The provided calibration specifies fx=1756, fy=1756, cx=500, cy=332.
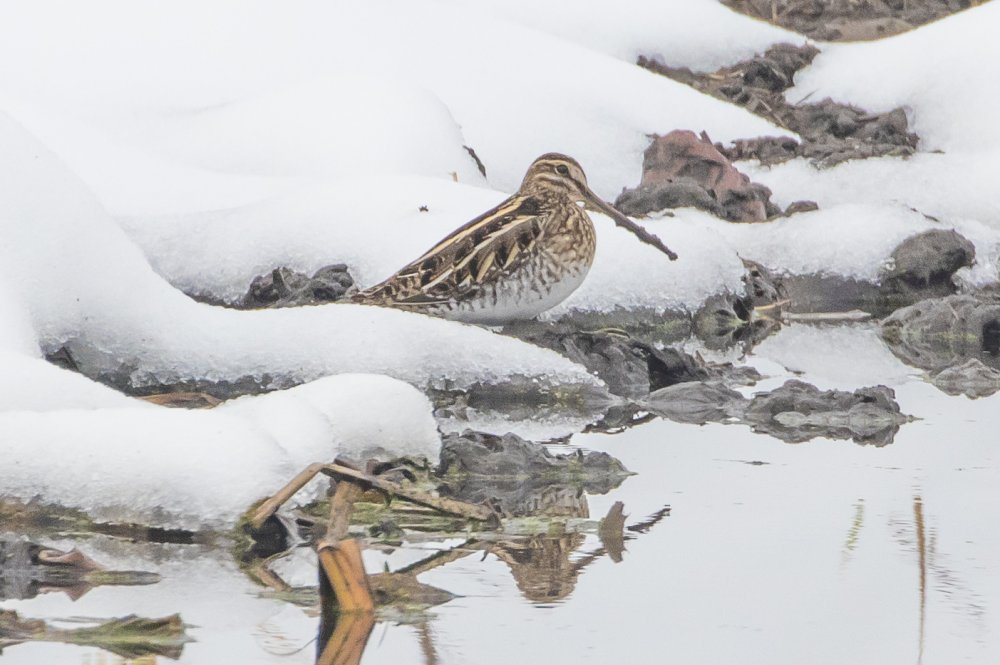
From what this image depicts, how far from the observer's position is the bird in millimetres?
5559

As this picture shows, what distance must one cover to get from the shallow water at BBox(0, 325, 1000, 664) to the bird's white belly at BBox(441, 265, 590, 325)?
1.36 m

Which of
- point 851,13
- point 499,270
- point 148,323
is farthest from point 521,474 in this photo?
point 851,13

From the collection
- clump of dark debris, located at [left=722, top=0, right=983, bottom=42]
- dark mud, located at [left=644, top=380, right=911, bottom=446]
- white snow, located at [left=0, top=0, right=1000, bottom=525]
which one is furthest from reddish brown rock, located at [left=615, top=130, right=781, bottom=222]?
clump of dark debris, located at [left=722, top=0, right=983, bottom=42]

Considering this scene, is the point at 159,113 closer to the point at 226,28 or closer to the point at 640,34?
the point at 226,28

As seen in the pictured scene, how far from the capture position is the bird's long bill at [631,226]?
608 cm

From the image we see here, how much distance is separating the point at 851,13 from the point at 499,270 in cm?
658

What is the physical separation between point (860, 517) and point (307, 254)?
9.69ft

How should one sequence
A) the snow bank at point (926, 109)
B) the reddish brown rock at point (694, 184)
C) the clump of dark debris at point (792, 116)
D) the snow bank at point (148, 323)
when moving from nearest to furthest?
1. the snow bank at point (148, 323)
2. the reddish brown rock at point (694, 184)
3. the snow bank at point (926, 109)
4. the clump of dark debris at point (792, 116)

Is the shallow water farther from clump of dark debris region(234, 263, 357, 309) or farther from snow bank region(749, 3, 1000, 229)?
snow bank region(749, 3, 1000, 229)

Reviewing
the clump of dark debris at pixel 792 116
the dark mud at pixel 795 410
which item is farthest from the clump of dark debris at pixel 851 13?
the dark mud at pixel 795 410

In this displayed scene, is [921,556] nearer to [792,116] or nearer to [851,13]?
[792,116]

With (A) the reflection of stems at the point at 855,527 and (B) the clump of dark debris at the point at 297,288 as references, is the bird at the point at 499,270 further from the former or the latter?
(A) the reflection of stems at the point at 855,527

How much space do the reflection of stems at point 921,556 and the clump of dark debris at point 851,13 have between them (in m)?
7.77

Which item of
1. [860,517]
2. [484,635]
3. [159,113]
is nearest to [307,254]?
[159,113]
